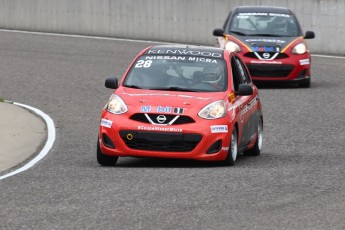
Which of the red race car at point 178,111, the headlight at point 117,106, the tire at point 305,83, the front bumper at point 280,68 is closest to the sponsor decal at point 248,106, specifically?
the red race car at point 178,111

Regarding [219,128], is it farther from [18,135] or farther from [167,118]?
[18,135]

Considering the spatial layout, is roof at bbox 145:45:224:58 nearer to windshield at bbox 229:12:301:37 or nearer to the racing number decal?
the racing number decal

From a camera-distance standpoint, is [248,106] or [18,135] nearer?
[248,106]

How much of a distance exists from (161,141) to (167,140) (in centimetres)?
7

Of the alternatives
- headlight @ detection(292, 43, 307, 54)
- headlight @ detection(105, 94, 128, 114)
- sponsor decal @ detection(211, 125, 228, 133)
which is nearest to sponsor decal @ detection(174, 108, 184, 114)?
sponsor decal @ detection(211, 125, 228, 133)

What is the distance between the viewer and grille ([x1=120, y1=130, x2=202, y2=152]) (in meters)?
14.1

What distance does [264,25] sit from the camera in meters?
26.2

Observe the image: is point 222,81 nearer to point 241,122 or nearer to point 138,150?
point 241,122

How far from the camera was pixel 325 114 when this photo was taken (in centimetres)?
2100

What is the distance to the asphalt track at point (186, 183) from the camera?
10.3 metres

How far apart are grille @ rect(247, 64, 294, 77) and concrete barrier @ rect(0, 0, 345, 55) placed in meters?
8.31

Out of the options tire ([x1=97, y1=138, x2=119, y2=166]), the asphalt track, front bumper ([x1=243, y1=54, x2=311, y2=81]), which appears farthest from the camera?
front bumper ([x1=243, y1=54, x2=311, y2=81])

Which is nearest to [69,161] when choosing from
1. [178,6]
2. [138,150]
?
[138,150]

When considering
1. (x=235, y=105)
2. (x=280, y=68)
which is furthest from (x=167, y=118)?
(x=280, y=68)
